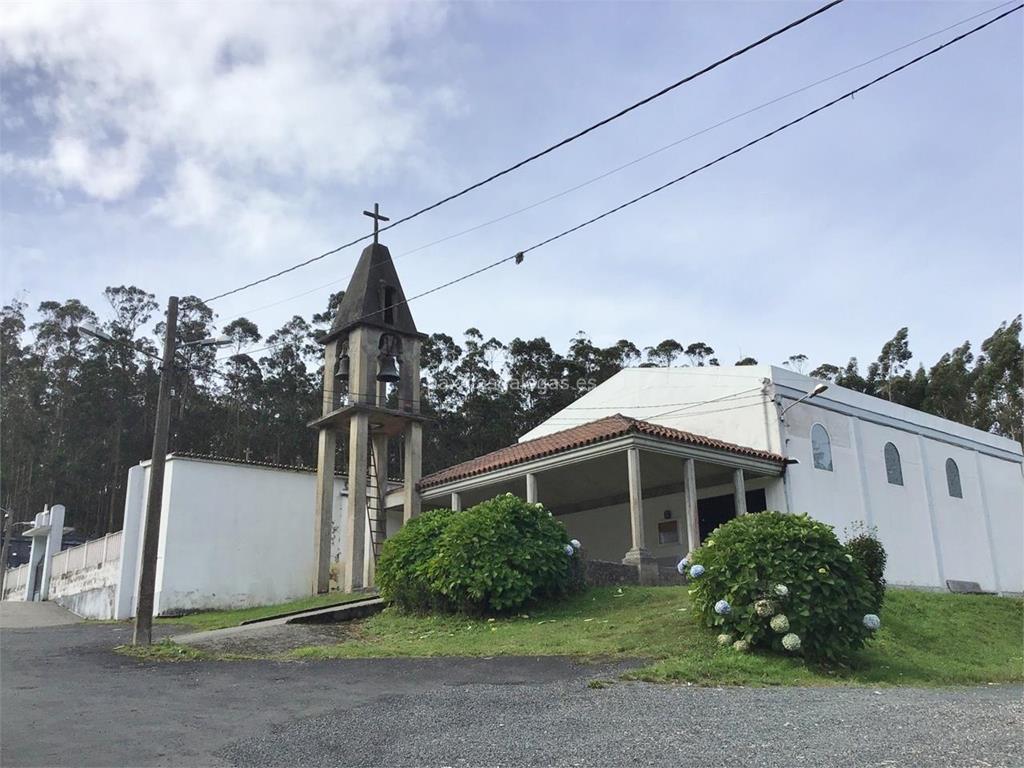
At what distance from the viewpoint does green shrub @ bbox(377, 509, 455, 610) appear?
14.5m

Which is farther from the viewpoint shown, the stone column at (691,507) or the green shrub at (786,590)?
the stone column at (691,507)

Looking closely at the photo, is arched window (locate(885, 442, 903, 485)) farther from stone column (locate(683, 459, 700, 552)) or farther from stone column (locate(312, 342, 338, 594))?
stone column (locate(312, 342, 338, 594))

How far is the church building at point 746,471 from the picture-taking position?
62.5 feet

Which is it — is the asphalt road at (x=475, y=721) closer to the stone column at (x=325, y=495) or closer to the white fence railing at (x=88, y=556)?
the stone column at (x=325, y=495)

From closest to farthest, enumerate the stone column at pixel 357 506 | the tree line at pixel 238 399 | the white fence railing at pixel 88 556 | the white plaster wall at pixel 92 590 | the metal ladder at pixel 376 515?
the stone column at pixel 357 506 < the white plaster wall at pixel 92 590 < the metal ladder at pixel 376 515 < the white fence railing at pixel 88 556 < the tree line at pixel 238 399

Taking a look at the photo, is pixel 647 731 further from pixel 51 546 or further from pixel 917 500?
pixel 51 546

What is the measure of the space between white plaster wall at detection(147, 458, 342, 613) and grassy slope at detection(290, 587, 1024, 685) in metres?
7.28

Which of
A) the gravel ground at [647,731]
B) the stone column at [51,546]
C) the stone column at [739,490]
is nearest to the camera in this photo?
the gravel ground at [647,731]

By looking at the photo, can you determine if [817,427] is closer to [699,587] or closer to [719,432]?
[719,432]

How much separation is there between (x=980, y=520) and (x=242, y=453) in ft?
122

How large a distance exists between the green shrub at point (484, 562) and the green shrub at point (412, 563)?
0.02 metres

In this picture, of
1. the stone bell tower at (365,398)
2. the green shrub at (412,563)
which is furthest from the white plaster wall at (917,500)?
the green shrub at (412,563)

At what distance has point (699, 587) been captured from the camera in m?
10.9

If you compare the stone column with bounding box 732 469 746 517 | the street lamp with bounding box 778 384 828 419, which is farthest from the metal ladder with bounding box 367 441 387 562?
the street lamp with bounding box 778 384 828 419
